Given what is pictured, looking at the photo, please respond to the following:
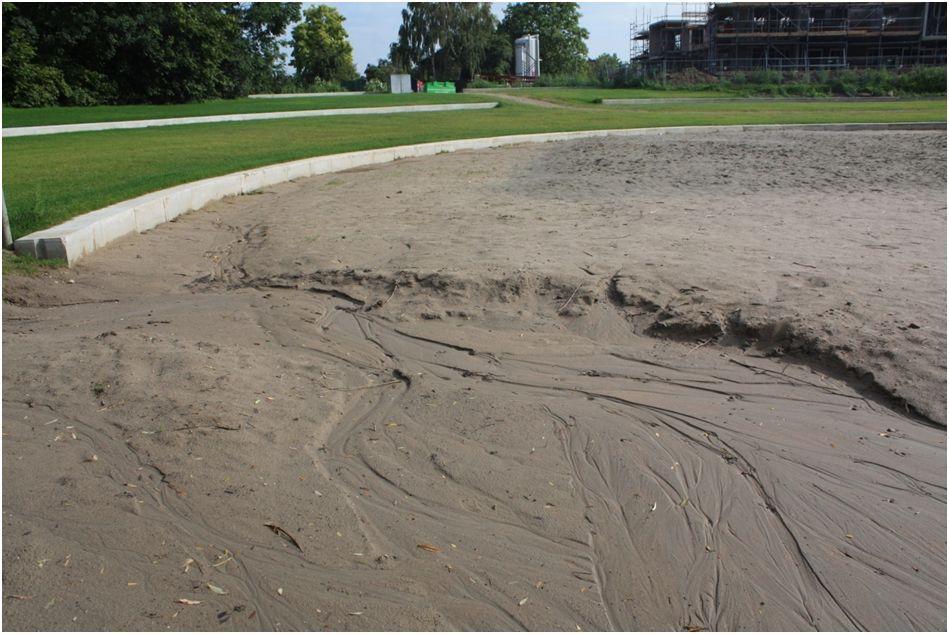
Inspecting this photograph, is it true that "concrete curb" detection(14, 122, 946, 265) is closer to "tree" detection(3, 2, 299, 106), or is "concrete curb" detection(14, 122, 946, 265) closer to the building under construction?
"tree" detection(3, 2, 299, 106)

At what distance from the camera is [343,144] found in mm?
15844

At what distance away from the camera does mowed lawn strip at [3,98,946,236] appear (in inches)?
356

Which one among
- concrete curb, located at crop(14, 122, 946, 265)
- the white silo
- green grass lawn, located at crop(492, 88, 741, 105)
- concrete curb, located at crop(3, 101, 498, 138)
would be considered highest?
the white silo

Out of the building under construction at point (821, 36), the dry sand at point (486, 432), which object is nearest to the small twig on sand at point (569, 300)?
the dry sand at point (486, 432)

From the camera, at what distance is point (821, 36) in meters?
53.5

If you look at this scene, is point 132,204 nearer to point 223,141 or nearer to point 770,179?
point 770,179

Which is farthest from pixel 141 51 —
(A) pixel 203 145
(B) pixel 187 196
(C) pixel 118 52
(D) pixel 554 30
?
(D) pixel 554 30

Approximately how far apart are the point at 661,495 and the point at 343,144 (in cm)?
1350

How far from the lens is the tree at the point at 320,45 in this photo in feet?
213

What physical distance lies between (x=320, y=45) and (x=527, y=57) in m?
17.5

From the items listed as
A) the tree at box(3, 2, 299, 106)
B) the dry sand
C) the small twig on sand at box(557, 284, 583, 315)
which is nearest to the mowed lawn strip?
the dry sand

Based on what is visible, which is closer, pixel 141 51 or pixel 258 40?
pixel 141 51

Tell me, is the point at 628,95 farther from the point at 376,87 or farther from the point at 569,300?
the point at 569,300

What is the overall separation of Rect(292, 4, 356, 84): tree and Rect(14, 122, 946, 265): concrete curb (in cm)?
5195
